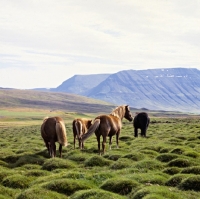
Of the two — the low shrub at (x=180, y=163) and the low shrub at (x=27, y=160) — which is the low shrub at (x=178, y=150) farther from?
the low shrub at (x=27, y=160)

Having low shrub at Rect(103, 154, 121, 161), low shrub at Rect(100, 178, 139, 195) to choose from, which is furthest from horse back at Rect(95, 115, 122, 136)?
low shrub at Rect(100, 178, 139, 195)

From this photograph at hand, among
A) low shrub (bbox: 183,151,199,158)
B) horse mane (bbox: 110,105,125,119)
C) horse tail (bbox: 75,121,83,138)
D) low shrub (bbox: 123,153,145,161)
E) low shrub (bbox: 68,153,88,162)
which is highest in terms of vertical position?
horse mane (bbox: 110,105,125,119)

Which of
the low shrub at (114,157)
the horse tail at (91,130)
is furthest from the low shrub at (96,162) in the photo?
the horse tail at (91,130)

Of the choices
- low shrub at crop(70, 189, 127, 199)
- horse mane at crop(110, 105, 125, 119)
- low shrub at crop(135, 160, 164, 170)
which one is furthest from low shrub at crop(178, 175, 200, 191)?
horse mane at crop(110, 105, 125, 119)

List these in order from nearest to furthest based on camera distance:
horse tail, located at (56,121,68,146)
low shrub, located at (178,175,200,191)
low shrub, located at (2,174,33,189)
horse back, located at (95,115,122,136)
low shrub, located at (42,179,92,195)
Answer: low shrub, located at (42,179,92,195), low shrub, located at (178,175,200,191), low shrub, located at (2,174,33,189), horse tail, located at (56,121,68,146), horse back, located at (95,115,122,136)

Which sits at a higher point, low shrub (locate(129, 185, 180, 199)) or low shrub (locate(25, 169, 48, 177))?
low shrub (locate(129, 185, 180, 199))

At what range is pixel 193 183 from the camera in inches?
480

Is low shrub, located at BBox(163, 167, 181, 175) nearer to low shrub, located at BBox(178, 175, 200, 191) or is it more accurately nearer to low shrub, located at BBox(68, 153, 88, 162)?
low shrub, located at BBox(178, 175, 200, 191)

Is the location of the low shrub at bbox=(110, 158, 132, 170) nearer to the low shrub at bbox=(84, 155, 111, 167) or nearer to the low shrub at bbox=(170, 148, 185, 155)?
the low shrub at bbox=(84, 155, 111, 167)

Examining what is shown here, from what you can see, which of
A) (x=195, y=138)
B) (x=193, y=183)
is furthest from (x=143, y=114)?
(x=193, y=183)

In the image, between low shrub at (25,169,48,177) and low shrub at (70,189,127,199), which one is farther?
low shrub at (25,169,48,177)

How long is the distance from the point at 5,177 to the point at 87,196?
4783mm

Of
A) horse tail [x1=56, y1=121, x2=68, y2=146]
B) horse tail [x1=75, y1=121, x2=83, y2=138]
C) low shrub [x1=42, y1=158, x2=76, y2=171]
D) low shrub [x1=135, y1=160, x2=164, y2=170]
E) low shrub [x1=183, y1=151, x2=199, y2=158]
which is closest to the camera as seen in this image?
low shrub [x1=135, y1=160, x2=164, y2=170]

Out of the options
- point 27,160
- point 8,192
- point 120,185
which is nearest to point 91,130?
point 27,160
